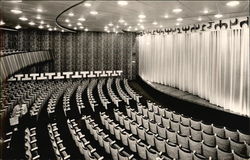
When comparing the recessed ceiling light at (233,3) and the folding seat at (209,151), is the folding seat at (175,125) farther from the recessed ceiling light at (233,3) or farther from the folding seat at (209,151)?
the recessed ceiling light at (233,3)

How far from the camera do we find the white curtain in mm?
11234

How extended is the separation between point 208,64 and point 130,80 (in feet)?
37.5

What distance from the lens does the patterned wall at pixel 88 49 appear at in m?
22.7

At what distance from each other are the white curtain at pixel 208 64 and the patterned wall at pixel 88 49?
4011 millimetres

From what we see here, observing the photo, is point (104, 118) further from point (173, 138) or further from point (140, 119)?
point (173, 138)

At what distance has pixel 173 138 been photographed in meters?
7.49

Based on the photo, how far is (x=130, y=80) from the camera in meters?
24.3

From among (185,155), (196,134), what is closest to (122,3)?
(196,134)

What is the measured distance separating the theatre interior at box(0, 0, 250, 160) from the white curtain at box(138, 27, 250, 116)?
55 millimetres

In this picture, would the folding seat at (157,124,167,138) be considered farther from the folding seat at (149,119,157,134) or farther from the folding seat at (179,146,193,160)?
the folding seat at (179,146,193,160)

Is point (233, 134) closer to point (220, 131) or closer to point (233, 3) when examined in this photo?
point (220, 131)

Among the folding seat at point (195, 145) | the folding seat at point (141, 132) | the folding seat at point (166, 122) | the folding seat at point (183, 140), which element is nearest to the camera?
the folding seat at point (195, 145)

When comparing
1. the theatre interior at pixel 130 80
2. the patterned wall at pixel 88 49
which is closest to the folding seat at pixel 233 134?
the theatre interior at pixel 130 80

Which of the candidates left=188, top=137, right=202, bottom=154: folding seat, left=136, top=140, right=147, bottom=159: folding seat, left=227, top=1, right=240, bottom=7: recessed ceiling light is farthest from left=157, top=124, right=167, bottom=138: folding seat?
left=227, top=1, right=240, bottom=7: recessed ceiling light
